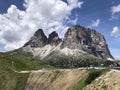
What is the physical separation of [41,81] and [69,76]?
72.9 feet

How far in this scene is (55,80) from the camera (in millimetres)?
103250

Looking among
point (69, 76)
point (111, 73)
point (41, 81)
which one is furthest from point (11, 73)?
point (111, 73)

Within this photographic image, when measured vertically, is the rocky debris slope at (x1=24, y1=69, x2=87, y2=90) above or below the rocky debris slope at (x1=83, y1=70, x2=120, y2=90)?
above

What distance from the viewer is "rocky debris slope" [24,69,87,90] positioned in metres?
89.2

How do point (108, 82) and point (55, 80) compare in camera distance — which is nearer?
point (108, 82)

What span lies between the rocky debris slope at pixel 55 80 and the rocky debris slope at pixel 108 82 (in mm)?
18141

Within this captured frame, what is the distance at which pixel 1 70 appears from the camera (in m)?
156

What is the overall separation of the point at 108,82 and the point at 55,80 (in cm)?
4302

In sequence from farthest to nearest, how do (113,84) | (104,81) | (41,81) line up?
(41,81) → (104,81) → (113,84)

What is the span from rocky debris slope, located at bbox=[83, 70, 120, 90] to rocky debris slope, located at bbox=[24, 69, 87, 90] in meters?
18.1

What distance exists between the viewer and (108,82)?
205 feet

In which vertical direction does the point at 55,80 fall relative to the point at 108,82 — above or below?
above

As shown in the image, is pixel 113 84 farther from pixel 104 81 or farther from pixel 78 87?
pixel 78 87

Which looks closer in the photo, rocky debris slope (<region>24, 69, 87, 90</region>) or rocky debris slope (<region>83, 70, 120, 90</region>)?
rocky debris slope (<region>83, 70, 120, 90</region>)
